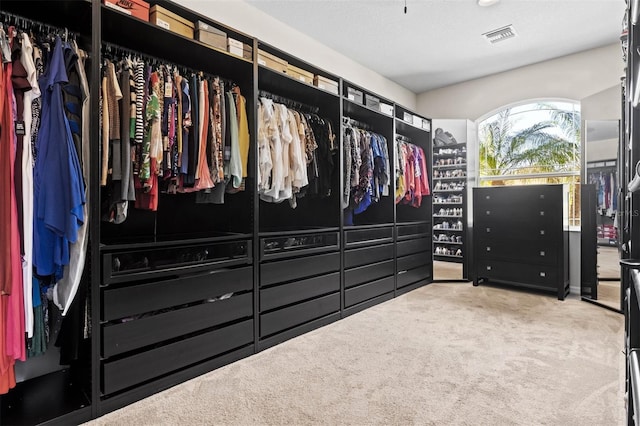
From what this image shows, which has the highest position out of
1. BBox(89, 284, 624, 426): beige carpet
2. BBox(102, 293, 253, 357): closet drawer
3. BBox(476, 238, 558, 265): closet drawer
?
BBox(476, 238, 558, 265): closet drawer

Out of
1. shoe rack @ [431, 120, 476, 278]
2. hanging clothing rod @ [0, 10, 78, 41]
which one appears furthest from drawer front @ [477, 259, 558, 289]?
hanging clothing rod @ [0, 10, 78, 41]

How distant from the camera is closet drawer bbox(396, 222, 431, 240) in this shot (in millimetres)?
3737

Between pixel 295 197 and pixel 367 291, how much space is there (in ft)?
3.71

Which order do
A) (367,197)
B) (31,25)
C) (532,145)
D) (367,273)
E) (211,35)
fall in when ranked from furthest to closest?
(532,145) < (367,197) < (367,273) < (211,35) < (31,25)

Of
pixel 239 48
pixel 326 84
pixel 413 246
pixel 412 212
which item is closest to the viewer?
pixel 239 48

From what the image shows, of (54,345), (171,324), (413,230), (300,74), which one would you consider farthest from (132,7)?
(413,230)

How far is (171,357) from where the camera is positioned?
1.87m

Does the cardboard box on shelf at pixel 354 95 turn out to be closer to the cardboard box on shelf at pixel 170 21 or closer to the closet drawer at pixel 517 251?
the cardboard box on shelf at pixel 170 21

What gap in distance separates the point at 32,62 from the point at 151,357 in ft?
4.72

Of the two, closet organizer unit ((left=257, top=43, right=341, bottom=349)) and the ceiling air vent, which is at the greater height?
the ceiling air vent

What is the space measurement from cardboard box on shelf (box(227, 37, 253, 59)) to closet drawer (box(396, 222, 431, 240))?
2.19m

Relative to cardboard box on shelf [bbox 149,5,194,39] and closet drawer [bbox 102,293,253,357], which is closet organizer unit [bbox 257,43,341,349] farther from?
cardboard box on shelf [bbox 149,5,194,39]

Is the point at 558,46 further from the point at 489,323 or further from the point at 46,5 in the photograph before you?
the point at 46,5

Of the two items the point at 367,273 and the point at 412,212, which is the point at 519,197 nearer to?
the point at 412,212
